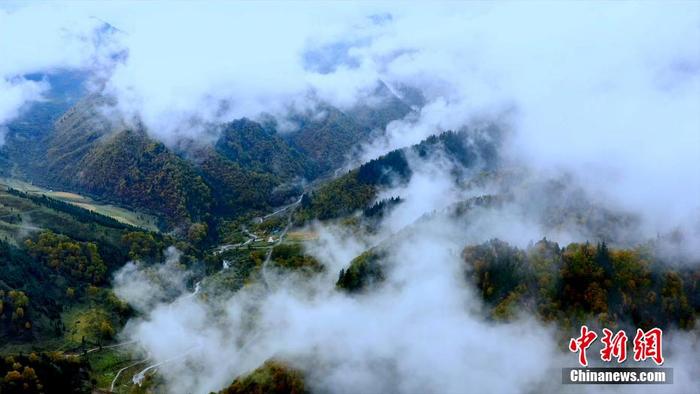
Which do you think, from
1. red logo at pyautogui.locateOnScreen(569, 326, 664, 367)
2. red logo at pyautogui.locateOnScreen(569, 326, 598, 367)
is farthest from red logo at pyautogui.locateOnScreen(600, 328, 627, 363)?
red logo at pyautogui.locateOnScreen(569, 326, 598, 367)

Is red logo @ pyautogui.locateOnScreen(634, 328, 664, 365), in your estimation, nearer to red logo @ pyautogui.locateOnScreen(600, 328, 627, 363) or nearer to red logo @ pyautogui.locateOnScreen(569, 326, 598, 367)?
red logo @ pyautogui.locateOnScreen(600, 328, 627, 363)

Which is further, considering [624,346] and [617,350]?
[624,346]

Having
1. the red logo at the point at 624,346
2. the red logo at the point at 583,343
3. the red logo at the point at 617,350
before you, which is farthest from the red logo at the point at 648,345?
the red logo at the point at 583,343

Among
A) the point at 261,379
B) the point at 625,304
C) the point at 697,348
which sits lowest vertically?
the point at 261,379

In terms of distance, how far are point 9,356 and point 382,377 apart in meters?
128

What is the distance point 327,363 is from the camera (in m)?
193

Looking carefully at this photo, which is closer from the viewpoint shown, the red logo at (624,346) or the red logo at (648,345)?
the red logo at (648,345)

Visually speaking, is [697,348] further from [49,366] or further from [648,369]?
[49,366]

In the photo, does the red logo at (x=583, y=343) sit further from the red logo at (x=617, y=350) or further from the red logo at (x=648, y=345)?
the red logo at (x=648, y=345)

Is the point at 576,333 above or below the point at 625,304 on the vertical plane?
below

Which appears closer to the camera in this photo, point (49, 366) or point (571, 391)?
point (571, 391)

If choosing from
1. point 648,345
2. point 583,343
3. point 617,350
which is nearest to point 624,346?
point 617,350

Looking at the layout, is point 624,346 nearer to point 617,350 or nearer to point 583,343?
point 617,350

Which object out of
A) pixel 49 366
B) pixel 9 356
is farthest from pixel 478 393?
pixel 9 356
